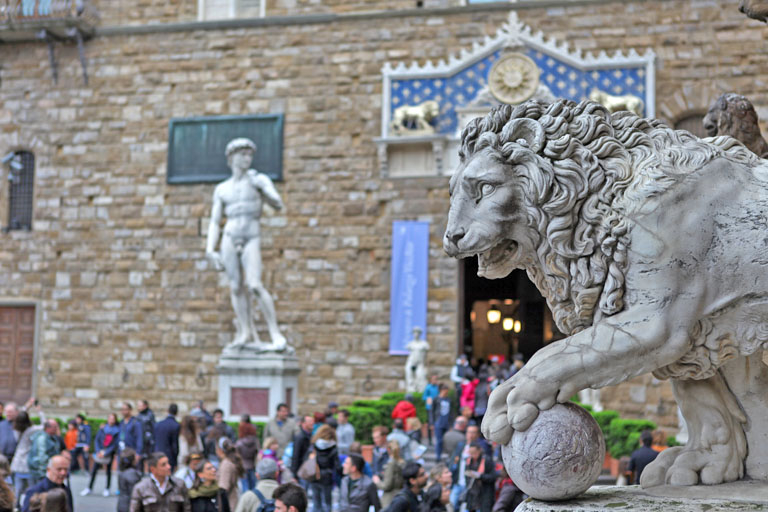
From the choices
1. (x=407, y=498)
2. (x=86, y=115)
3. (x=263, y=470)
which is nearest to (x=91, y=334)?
(x=86, y=115)

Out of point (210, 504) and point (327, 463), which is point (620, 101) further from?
point (210, 504)

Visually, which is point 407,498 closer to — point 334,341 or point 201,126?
point 334,341

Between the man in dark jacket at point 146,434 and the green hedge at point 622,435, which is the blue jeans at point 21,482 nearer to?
the man in dark jacket at point 146,434

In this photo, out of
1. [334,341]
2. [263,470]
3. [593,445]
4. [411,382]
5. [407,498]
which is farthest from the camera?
[334,341]

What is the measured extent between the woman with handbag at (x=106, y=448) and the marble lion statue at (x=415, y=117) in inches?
309

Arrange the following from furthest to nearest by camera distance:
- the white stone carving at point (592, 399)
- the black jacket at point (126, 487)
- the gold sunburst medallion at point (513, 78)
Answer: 1. the gold sunburst medallion at point (513, 78)
2. the white stone carving at point (592, 399)
3. the black jacket at point (126, 487)

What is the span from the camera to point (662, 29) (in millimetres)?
17328

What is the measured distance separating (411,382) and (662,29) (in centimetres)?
757

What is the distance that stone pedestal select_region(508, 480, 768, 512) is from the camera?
2.57 m

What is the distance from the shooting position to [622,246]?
103 inches

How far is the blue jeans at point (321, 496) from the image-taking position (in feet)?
30.4

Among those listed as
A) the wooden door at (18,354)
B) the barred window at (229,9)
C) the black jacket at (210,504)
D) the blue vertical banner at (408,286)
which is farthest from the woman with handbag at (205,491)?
the barred window at (229,9)

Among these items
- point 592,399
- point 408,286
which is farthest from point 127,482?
point 408,286

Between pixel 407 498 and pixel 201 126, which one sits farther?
pixel 201 126
